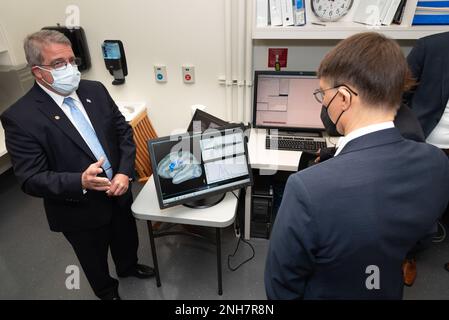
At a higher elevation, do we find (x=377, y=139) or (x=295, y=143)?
(x=377, y=139)

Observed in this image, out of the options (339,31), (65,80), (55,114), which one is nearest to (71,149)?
(55,114)

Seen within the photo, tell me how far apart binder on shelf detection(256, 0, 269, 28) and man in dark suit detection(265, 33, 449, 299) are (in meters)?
1.17

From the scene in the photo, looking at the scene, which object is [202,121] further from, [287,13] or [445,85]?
[445,85]

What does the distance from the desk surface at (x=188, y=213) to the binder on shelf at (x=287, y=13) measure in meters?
1.15

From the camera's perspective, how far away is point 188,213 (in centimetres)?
153

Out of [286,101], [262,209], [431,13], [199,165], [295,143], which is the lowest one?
[262,209]

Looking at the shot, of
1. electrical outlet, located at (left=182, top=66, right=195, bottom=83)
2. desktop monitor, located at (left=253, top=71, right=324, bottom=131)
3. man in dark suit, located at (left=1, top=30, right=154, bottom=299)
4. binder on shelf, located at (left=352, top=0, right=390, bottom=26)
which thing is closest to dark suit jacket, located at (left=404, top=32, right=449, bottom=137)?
binder on shelf, located at (left=352, top=0, right=390, bottom=26)

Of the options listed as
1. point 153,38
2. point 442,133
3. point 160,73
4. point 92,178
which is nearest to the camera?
point 92,178

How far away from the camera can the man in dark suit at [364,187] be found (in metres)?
0.71

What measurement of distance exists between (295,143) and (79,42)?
178 centimetres

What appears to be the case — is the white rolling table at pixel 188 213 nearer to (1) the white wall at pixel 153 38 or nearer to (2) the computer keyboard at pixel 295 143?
(2) the computer keyboard at pixel 295 143

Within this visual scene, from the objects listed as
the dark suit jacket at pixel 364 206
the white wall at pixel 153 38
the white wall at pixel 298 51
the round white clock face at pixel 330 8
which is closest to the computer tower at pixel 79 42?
the white wall at pixel 153 38

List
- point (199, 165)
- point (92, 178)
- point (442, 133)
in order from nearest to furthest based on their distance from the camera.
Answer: point (92, 178)
point (199, 165)
point (442, 133)
